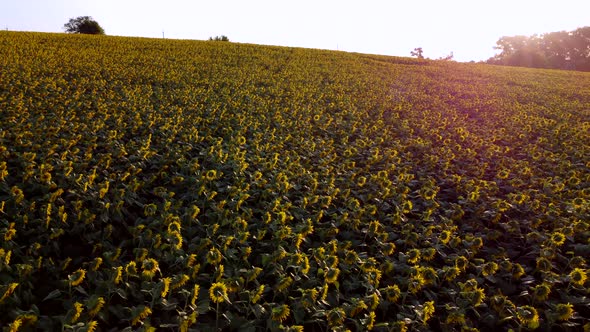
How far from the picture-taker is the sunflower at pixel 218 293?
2.92 m

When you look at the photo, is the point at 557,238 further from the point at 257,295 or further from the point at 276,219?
the point at 257,295

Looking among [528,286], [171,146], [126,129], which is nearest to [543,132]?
[528,286]

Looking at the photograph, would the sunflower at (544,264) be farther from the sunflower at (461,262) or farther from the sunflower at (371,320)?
the sunflower at (371,320)

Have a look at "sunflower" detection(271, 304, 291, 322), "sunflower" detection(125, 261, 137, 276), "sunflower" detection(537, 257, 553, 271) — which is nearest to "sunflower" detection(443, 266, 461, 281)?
"sunflower" detection(537, 257, 553, 271)

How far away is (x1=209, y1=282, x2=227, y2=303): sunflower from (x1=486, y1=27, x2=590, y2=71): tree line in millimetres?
64454

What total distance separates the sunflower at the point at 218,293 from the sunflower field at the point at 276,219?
0.7 inches

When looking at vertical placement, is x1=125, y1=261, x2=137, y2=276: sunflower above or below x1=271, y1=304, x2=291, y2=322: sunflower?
above

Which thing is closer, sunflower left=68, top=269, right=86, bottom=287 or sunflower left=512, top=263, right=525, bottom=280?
sunflower left=68, top=269, right=86, bottom=287

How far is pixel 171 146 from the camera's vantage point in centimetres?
702

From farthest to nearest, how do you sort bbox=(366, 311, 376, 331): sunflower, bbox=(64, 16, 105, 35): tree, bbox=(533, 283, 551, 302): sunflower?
bbox=(64, 16, 105, 35): tree → bbox=(533, 283, 551, 302): sunflower → bbox=(366, 311, 376, 331): sunflower

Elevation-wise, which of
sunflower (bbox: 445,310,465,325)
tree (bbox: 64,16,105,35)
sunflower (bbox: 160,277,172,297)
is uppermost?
tree (bbox: 64,16,105,35)

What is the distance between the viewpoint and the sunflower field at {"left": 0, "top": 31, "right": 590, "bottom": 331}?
3199 mm

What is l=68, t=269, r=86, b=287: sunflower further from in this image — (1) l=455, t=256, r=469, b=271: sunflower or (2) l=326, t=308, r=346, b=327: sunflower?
(1) l=455, t=256, r=469, b=271: sunflower

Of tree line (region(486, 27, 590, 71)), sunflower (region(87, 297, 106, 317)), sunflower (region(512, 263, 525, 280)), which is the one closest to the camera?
sunflower (region(87, 297, 106, 317))
